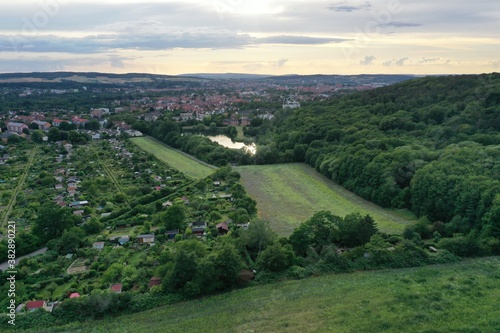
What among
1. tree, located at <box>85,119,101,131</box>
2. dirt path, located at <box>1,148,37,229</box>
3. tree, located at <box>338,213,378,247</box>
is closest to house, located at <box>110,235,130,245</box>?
dirt path, located at <box>1,148,37,229</box>

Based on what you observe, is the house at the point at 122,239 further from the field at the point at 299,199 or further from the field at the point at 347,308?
the field at the point at 299,199

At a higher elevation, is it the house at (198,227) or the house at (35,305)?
the house at (198,227)

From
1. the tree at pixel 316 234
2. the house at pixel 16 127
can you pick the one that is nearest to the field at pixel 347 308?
the tree at pixel 316 234

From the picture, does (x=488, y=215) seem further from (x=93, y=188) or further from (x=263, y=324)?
(x=93, y=188)

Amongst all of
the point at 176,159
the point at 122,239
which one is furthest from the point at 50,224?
the point at 176,159

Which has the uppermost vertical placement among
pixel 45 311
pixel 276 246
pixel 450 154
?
pixel 450 154

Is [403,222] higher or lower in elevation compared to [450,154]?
lower

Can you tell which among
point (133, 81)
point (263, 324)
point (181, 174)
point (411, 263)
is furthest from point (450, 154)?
point (133, 81)
